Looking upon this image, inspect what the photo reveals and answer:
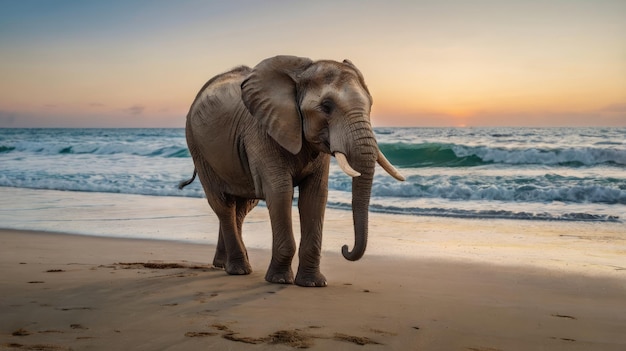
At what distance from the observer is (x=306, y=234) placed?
7113 millimetres

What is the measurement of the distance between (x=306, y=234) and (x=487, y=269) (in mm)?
2405

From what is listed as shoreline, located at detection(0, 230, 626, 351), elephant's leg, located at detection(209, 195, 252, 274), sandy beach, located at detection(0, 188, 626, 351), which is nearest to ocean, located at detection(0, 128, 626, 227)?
sandy beach, located at detection(0, 188, 626, 351)

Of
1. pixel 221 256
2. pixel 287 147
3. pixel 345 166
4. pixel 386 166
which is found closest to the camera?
pixel 345 166

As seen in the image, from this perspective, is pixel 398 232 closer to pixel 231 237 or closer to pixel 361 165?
pixel 231 237

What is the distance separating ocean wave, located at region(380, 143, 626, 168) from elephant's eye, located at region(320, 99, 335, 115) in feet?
76.3

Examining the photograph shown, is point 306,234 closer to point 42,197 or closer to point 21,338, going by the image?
point 21,338

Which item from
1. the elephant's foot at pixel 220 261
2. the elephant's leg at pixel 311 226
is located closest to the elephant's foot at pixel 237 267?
the elephant's foot at pixel 220 261

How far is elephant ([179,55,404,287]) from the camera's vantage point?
246 inches

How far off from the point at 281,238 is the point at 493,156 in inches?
972

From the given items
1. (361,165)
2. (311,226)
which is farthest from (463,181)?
(361,165)

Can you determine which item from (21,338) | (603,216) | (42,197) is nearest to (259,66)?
(21,338)

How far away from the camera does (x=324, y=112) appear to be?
639 centimetres

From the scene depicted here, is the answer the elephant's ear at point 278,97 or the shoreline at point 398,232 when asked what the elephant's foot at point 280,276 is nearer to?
the elephant's ear at point 278,97

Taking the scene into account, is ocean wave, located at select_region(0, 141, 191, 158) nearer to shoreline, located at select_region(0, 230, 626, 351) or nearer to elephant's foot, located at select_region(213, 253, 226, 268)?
elephant's foot, located at select_region(213, 253, 226, 268)
